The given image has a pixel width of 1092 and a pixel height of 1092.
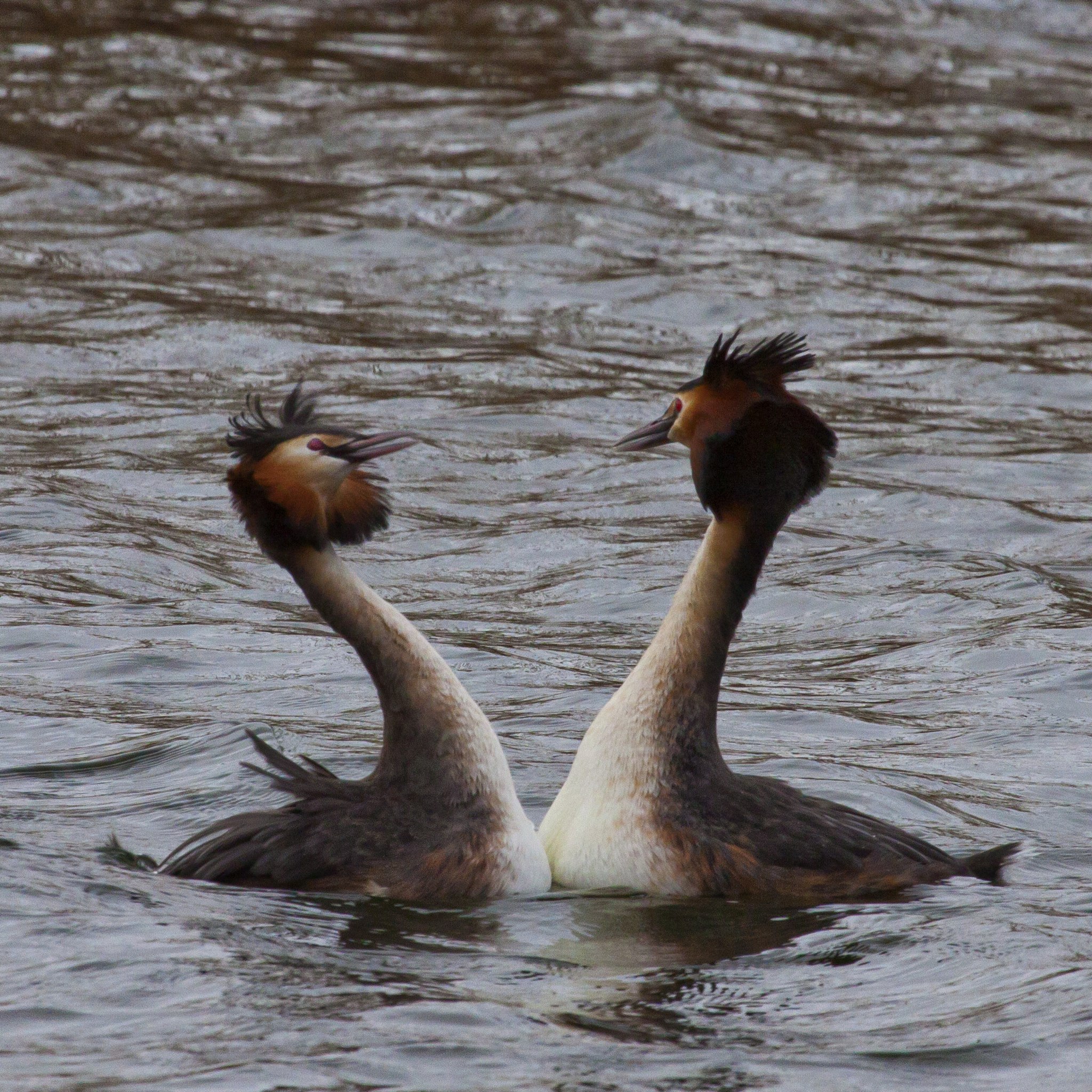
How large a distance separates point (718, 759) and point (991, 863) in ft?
3.31

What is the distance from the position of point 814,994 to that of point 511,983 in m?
0.89

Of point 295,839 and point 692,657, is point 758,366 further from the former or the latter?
point 295,839

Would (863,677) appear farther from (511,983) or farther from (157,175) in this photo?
(157,175)

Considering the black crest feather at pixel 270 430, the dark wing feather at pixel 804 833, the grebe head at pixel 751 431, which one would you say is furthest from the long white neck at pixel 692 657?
the black crest feather at pixel 270 430

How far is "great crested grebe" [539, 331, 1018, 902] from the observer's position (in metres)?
6.52

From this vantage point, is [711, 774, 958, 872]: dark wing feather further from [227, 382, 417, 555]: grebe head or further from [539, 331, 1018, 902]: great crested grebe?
[227, 382, 417, 555]: grebe head

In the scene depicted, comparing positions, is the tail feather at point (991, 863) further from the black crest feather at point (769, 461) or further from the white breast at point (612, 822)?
the black crest feather at point (769, 461)

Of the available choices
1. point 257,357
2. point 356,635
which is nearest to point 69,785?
point 356,635

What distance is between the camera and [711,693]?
685 cm

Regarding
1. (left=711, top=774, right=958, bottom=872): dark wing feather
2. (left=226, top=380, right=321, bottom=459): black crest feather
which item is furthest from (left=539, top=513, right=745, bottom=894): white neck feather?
(left=226, top=380, right=321, bottom=459): black crest feather

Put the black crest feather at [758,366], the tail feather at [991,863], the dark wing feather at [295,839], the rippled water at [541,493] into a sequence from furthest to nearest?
the tail feather at [991,863] → the black crest feather at [758,366] → the dark wing feather at [295,839] → the rippled water at [541,493]

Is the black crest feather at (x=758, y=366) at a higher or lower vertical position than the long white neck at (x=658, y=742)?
higher

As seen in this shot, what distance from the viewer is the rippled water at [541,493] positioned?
565cm

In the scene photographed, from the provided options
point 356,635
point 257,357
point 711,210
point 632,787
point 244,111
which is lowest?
point 632,787
